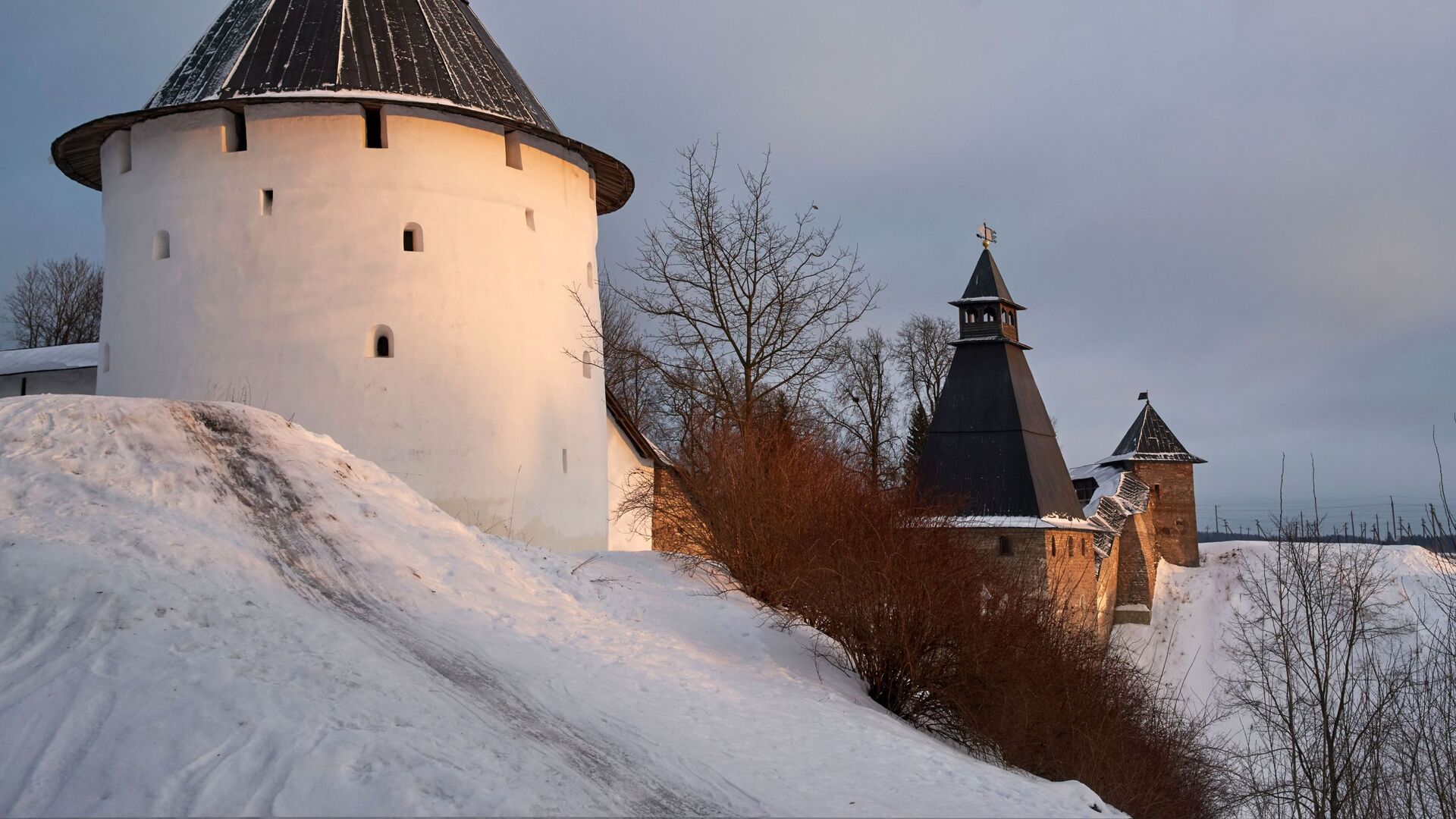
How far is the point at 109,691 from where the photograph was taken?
211 inches

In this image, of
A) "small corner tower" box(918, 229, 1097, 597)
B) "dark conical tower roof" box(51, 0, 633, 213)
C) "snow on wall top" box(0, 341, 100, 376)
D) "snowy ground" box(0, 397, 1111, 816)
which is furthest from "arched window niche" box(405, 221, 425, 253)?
"small corner tower" box(918, 229, 1097, 597)

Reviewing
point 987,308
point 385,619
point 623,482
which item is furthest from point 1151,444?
point 385,619

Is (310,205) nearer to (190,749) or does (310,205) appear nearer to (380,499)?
(380,499)

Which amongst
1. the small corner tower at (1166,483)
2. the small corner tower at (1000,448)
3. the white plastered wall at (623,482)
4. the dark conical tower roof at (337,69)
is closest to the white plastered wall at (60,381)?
the dark conical tower roof at (337,69)

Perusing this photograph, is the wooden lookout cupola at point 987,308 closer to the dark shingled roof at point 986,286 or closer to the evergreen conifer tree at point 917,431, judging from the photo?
the dark shingled roof at point 986,286

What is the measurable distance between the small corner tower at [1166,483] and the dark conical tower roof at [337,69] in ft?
85.4

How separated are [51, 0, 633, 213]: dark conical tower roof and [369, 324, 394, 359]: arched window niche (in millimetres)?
3049

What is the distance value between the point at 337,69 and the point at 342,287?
9.91ft

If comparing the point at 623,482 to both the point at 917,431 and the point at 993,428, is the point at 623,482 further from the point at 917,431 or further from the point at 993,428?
the point at 917,431

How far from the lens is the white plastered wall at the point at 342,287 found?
1516 cm

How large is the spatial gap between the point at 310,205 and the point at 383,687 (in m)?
10.9

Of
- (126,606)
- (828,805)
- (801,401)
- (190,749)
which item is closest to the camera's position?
(190,749)

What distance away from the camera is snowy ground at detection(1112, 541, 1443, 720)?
28.3 metres

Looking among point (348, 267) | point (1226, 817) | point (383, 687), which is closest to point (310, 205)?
point (348, 267)
